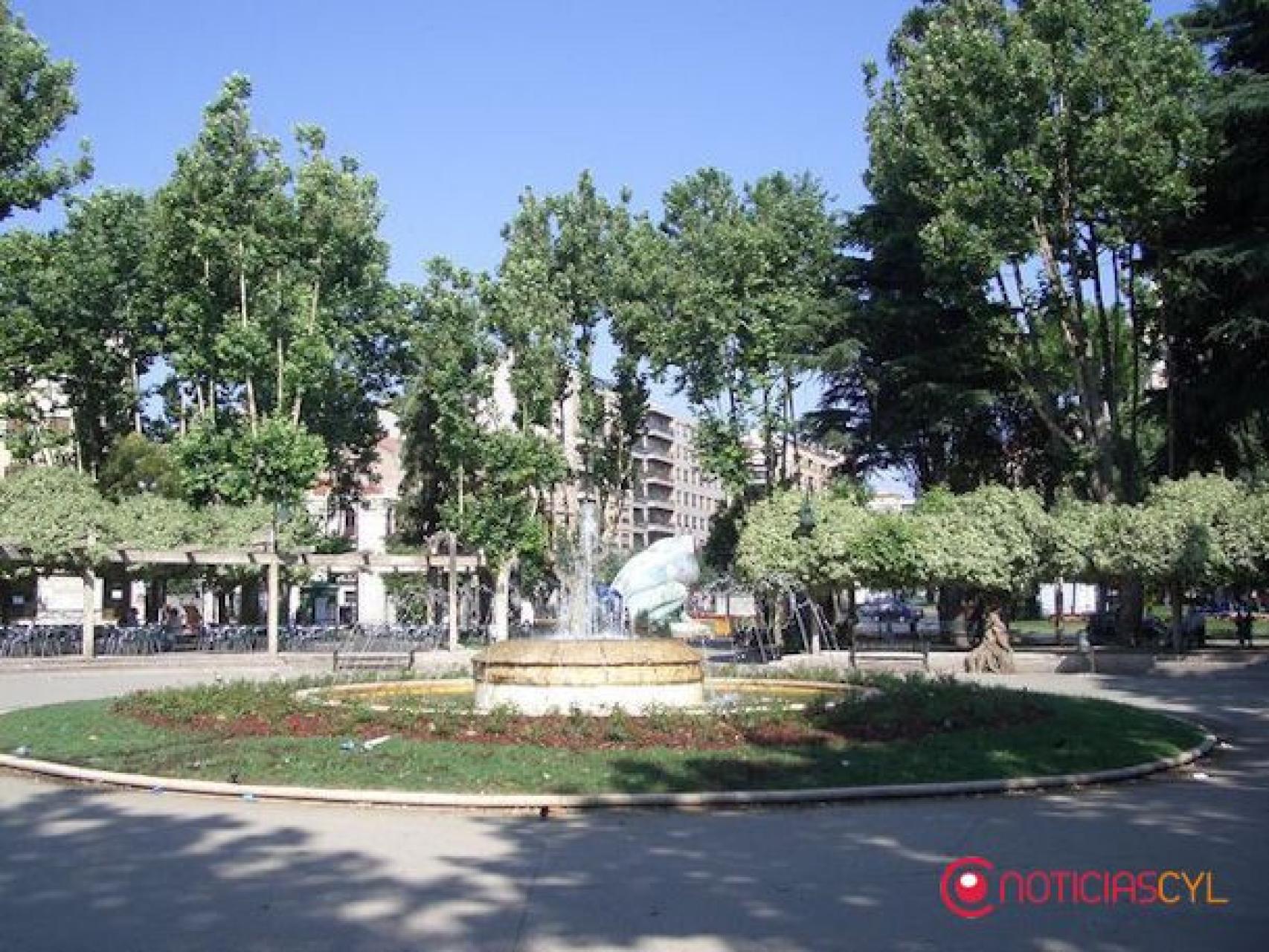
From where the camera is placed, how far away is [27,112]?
3838 cm

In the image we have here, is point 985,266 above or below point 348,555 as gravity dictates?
above

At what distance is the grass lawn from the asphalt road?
0.81m

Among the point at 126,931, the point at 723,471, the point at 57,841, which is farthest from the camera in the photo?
the point at 723,471

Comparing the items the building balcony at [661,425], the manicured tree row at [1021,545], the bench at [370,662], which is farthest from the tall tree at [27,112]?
the building balcony at [661,425]

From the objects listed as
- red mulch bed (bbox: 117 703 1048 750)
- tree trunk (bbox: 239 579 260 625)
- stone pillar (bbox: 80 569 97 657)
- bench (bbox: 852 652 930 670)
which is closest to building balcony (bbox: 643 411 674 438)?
tree trunk (bbox: 239 579 260 625)

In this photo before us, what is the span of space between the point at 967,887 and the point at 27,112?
3912 cm

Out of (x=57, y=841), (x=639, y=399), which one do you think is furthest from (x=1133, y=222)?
(x=57, y=841)

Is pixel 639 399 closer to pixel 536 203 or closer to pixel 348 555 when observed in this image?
pixel 536 203

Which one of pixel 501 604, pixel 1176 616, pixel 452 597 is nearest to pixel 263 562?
pixel 452 597

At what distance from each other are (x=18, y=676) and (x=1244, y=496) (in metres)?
28.7

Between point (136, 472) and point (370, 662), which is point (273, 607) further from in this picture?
point (136, 472)

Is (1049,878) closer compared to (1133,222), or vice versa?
(1049,878)

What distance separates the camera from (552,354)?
48.0 metres

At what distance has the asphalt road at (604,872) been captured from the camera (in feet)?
22.6
